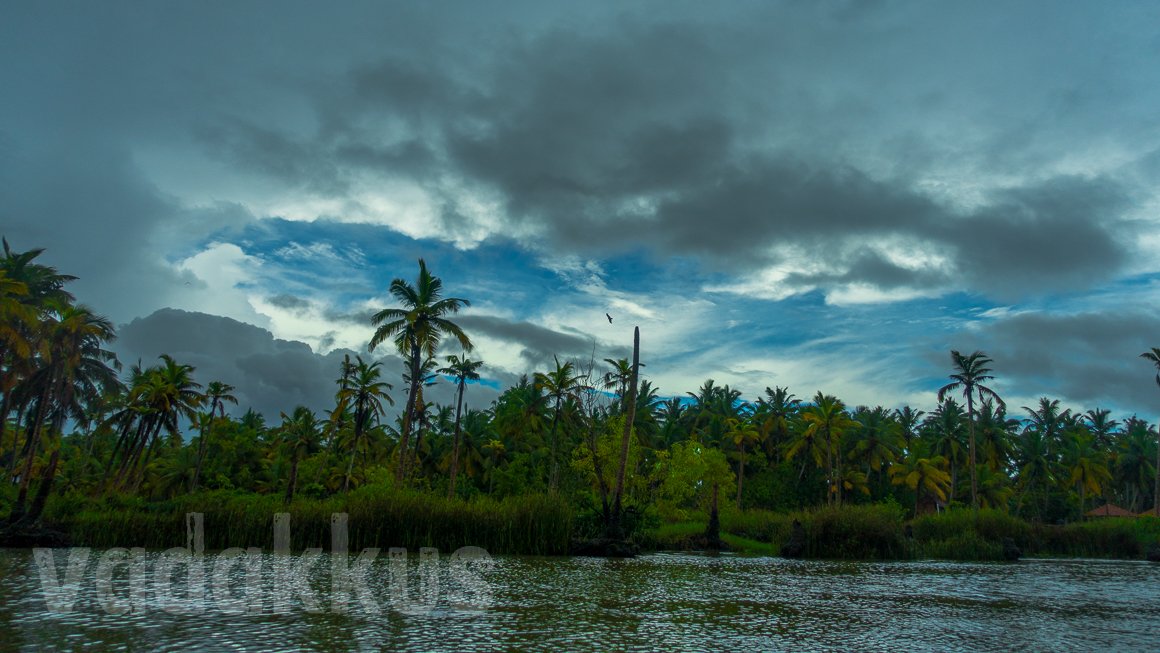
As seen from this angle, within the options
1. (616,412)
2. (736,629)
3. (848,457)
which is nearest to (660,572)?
(736,629)

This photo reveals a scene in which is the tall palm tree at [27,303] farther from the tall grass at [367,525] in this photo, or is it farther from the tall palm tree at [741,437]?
the tall palm tree at [741,437]

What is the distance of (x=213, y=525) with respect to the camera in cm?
2367

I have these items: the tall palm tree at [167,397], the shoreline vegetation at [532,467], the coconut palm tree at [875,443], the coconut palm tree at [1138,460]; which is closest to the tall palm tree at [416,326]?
the shoreline vegetation at [532,467]

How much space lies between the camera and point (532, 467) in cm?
6188

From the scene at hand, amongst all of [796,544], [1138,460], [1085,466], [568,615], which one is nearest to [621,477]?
[796,544]

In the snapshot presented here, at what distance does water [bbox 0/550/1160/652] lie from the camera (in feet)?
24.9

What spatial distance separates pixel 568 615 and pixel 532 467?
52933mm

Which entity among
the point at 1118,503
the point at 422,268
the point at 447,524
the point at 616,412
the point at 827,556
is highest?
→ the point at 422,268

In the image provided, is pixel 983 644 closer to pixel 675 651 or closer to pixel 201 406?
pixel 675 651

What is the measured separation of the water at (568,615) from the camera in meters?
7.58

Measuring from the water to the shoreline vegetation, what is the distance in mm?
8012

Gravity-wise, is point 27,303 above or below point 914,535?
above

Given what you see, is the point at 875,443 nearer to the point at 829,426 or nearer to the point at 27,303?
the point at 829,426

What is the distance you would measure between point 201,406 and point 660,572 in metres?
41.5
